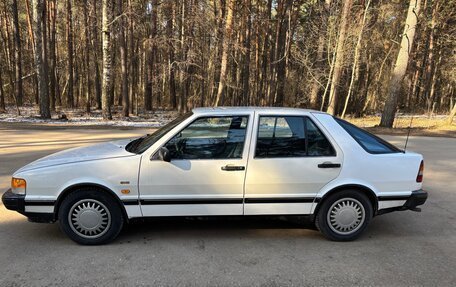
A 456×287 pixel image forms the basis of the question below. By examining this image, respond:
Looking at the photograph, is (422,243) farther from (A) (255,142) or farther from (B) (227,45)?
(B) (227,45)

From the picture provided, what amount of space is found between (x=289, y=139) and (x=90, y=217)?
249cm

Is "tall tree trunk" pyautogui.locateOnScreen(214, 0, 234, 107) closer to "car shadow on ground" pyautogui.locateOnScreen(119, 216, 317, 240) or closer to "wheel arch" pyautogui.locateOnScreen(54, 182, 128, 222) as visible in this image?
"car shadow on ground" pyautogui.locateOnScreen(119, 216, 317, 240)

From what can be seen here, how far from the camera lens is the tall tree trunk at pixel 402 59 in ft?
60.0

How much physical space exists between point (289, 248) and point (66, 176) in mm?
2653

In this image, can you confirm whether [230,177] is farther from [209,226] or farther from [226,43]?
[226,43]

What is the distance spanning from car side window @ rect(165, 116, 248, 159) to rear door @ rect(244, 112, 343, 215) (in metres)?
0.19

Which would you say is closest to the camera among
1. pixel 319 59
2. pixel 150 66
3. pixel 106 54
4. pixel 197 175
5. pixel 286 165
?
pixel 197 175

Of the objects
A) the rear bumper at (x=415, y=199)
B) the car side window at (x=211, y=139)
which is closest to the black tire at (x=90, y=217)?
the car side window at (x=211, y=139)

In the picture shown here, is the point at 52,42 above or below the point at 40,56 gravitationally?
above

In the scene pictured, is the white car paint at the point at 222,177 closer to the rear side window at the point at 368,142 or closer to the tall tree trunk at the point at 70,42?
the rear side window at the point at 368,142

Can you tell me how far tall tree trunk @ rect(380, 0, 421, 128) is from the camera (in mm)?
18297

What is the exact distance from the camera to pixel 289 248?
4.25 meters

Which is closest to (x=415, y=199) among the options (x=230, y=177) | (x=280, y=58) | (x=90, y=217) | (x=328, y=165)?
(x=328, y=165)

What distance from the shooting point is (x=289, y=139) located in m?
4.44
